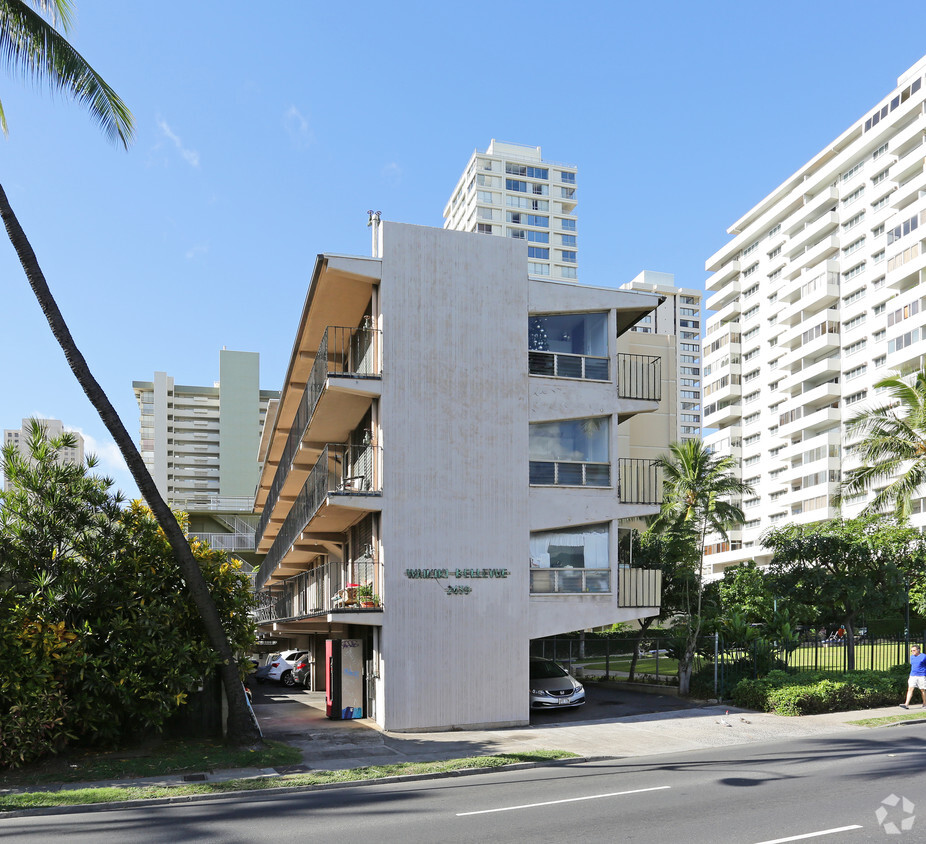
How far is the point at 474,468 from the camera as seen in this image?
22.5 meters

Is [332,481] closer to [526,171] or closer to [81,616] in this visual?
[81,616]

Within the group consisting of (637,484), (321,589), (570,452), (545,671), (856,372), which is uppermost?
(856,372)

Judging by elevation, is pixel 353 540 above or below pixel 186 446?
below

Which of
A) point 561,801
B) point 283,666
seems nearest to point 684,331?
point 283,666

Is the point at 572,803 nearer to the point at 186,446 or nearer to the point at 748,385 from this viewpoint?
the point at 748,385

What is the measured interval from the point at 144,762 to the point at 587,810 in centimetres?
876

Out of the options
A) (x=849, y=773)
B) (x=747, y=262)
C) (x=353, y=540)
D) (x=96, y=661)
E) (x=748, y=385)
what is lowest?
(x=849, y=773)

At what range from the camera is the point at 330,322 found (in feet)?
86.9

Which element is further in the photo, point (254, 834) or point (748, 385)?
point (748, 385)

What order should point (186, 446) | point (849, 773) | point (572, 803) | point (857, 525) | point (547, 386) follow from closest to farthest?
point (572, 803) < point (849, 773) < point (547, 386) < point (857, 525) < point (186, 446)

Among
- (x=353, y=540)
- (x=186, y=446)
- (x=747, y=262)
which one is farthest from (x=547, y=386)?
(x=186, y=446)

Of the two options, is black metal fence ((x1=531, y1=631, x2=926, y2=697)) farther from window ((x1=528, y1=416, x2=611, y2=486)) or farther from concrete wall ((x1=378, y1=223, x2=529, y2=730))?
concrete wall ((x1=378, y1=223, x2=529, y2=730))

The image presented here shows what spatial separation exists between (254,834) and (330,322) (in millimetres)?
17498

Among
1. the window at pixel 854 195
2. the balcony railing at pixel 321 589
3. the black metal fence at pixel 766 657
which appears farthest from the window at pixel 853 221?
the balcony railing at pixel 321 589
